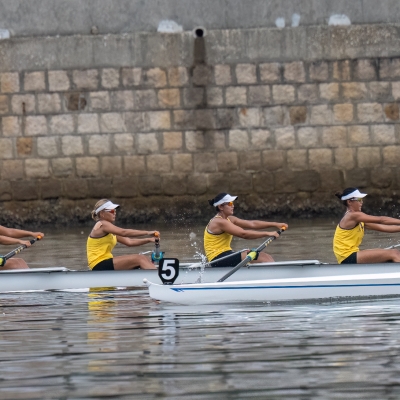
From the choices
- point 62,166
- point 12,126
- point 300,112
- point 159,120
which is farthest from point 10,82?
point 300,112

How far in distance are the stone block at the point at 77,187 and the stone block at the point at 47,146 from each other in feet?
1.69

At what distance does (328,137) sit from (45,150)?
469 centimetres

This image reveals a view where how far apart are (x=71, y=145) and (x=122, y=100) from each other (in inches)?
44.4

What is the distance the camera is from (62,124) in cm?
2083

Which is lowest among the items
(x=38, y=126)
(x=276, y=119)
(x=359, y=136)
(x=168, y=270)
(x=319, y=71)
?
(x=168, y=270)

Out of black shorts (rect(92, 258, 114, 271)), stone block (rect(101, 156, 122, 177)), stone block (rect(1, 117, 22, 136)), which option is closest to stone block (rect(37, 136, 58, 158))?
stone block (rect(1, 117, 22, 136))

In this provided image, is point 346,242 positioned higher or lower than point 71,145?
lower

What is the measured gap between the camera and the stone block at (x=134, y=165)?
20.8 m

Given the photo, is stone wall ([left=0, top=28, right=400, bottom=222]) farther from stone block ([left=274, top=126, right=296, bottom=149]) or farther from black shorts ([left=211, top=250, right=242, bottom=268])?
black shorts ([left=211, top=250, right=242, bottom=268])

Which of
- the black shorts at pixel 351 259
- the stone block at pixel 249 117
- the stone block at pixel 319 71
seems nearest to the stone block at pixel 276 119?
the stone block at pixel 249 117

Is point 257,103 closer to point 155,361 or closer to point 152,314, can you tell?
point 152,314

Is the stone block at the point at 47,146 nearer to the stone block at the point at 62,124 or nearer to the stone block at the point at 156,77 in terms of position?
the stone block at the point at 62,124

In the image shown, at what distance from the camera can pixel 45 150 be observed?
20.9 m

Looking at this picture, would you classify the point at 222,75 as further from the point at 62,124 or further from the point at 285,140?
the point at 62,124
